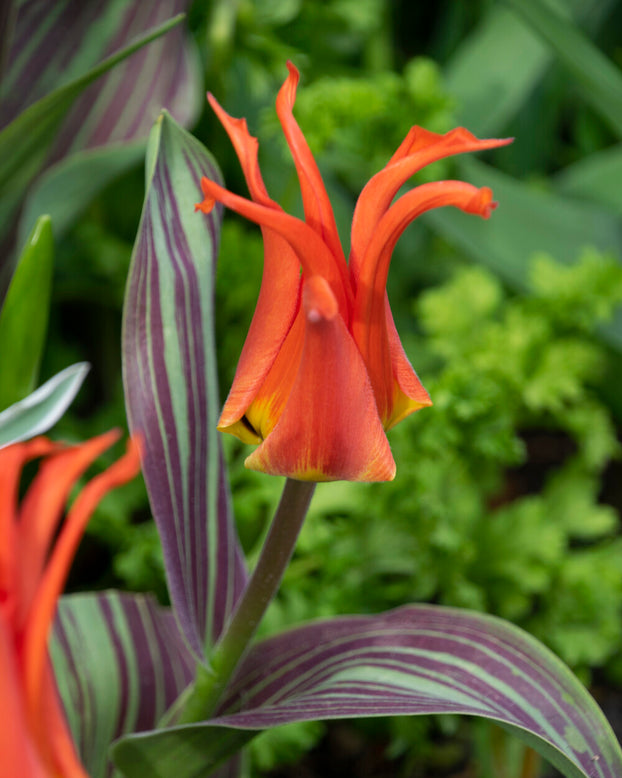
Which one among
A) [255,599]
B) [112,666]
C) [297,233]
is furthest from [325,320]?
[112,666]

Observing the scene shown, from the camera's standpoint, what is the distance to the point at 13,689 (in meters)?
0.18

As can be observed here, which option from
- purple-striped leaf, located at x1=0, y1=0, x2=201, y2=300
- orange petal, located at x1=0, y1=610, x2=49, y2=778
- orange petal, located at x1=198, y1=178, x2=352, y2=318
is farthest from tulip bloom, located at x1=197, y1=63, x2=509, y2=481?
purple-striped leaf, located at x1=0, y1=0, x2=201, y2=300

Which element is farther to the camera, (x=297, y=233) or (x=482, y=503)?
(x=482, y=503)

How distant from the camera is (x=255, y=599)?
13.8 inches

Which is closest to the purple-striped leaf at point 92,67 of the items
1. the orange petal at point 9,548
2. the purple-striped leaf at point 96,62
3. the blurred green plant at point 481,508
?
the purple-striped leaf at point 96,62

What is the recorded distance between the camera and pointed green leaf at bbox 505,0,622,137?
658 millimetres

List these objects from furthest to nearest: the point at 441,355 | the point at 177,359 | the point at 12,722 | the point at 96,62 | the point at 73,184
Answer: the point at 441,355
the point at 96,62
the point at 73,184
the point at 177,359
the point at 12,722

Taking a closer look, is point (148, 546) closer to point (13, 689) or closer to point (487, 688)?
point (487, 688)

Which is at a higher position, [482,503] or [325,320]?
[325,320]

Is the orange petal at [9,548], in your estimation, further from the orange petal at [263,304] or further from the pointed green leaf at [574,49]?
the pointed green leaf at [574,49]

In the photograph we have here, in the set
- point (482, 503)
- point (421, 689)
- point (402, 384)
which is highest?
point (402, 384)

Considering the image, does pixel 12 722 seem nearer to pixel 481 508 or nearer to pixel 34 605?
pixel 34 605

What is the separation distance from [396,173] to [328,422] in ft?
0.25

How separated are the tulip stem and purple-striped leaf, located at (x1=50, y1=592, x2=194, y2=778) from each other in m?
0.08
